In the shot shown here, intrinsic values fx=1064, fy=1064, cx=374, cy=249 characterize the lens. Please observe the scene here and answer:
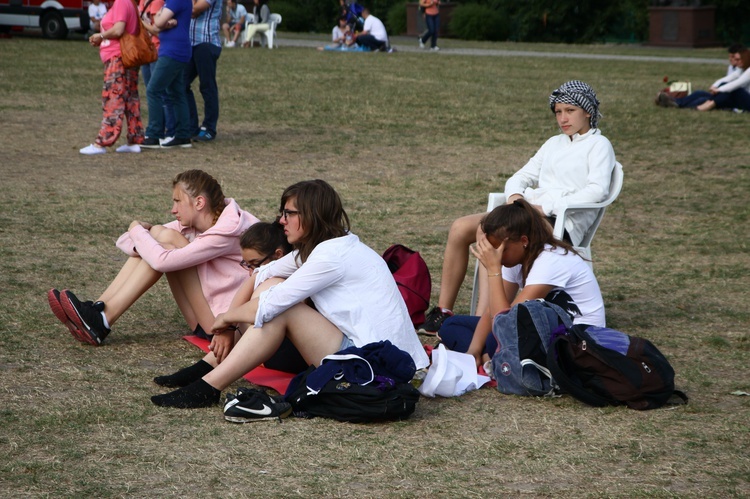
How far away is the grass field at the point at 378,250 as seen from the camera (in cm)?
365

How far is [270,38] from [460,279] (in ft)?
66.4

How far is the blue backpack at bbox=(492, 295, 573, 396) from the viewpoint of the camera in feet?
14.5

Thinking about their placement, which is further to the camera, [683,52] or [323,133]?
[683,52]

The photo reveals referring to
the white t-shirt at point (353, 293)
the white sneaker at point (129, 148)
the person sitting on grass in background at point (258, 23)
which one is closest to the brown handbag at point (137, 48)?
the white sneaker at point (129, 148)

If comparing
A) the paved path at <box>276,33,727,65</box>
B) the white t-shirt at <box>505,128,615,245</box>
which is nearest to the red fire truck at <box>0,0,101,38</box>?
the paved path at <box>276,33,727,65</box>

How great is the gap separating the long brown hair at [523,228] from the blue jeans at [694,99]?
10775mm

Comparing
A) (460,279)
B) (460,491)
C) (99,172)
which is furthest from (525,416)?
(99,172)

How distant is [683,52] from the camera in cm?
2797

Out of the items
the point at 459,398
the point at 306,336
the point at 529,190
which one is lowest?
the point at 459,398

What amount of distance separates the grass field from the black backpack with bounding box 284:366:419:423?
0.19ft

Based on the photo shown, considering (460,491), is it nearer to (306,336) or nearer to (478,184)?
(306,336)

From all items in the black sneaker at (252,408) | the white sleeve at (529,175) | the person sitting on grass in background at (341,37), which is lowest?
the black sneaker at (252,408)

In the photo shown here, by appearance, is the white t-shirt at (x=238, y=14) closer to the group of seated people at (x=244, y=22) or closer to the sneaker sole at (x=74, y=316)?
the group of seated people at (x=244, y=22)

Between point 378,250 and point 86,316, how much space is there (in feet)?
8.58
